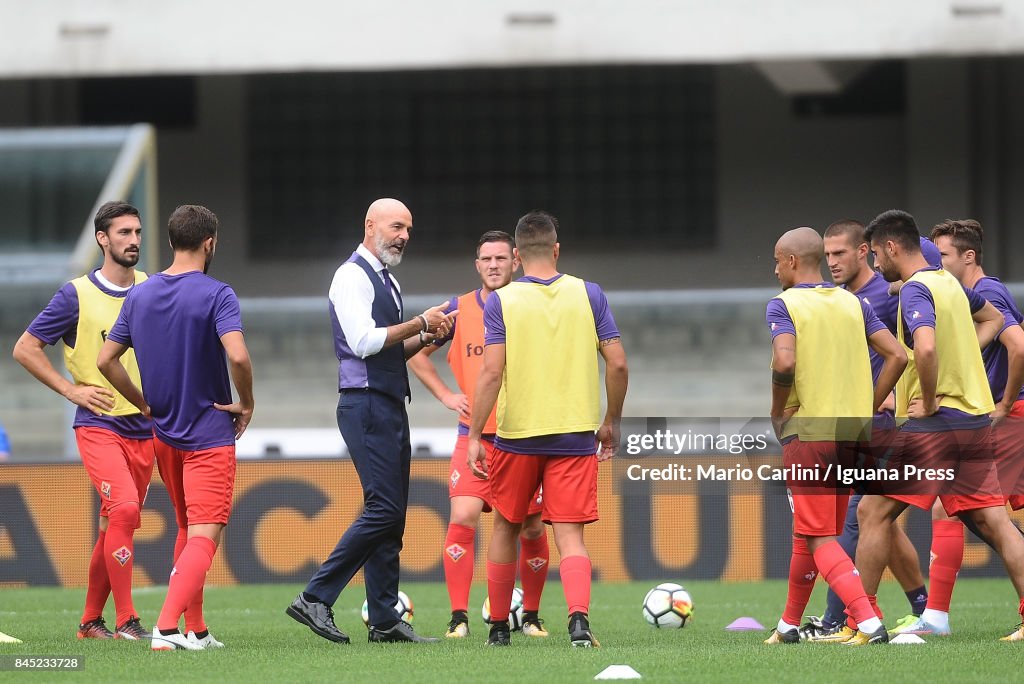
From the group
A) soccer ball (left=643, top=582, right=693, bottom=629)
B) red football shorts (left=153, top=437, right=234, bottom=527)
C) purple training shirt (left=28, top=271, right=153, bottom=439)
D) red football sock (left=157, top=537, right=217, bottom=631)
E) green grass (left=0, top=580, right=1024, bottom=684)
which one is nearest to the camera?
green grass (left=0, top=580, right=1024, bottom=684)

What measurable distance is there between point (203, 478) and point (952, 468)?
3672 mm

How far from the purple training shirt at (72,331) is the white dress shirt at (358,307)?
4.07ft

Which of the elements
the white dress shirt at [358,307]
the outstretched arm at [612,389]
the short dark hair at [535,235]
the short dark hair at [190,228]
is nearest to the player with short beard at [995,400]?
the outstretched arm at [612,389]

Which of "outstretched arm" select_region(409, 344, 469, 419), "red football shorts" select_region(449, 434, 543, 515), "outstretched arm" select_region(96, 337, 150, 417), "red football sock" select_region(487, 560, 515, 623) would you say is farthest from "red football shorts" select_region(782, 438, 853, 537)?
"outstretched arm" select_region(96, 337, 150, 417)

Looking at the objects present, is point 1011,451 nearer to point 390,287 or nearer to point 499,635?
point 499,635

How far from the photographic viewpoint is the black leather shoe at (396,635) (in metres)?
7.75

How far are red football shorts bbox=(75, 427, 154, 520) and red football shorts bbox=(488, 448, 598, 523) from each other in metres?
1.97

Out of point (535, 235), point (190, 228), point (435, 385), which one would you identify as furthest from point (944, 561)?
point (190, 228)

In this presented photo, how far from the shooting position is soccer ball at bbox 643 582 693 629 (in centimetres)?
884

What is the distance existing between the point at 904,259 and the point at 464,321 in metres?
2.50

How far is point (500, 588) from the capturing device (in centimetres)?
748

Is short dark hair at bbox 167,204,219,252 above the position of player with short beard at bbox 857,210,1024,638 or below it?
above

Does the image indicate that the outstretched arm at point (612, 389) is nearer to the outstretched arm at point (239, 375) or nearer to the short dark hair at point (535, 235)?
the short dark hair at point (535, 235)

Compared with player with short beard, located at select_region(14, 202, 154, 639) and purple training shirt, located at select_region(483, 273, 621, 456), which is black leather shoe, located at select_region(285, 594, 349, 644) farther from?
purple training shirt, located at select_region(483, 273, 621, 456)
